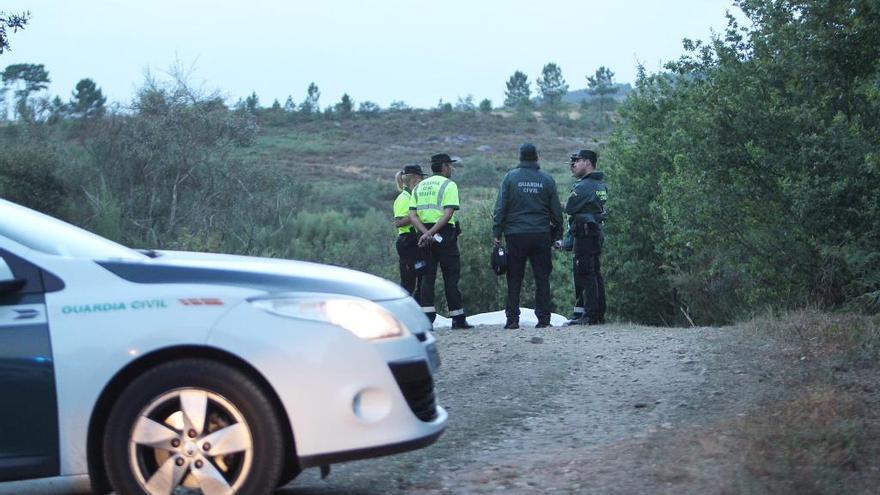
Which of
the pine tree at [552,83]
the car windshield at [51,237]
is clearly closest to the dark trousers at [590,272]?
the car windshield at [51,237]

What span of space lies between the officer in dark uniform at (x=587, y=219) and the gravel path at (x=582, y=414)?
2164 mm

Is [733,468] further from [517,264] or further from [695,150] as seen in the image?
[695,150]

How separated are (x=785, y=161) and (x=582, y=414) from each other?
7.41 m

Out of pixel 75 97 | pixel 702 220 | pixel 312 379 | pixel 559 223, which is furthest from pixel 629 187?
pixel 75 97

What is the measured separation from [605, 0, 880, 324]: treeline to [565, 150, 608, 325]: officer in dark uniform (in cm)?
182

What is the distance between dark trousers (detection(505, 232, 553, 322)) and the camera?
1382 centimetres

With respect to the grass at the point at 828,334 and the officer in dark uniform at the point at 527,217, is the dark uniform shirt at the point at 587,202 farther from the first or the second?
the grass at the point at 828,334

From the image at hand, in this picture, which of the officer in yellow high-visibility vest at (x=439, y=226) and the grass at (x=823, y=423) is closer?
the grass at (x=823, y=423)

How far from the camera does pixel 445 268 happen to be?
46.1ft

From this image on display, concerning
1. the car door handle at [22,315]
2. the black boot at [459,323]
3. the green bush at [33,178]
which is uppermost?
the green bush at [33,178]

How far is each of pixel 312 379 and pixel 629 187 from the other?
67.1ft

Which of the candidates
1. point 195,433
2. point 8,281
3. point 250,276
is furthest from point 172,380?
point 8,281

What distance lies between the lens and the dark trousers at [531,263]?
13820 millimetres

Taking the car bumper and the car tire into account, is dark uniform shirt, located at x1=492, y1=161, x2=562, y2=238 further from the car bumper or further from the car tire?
the car tire
